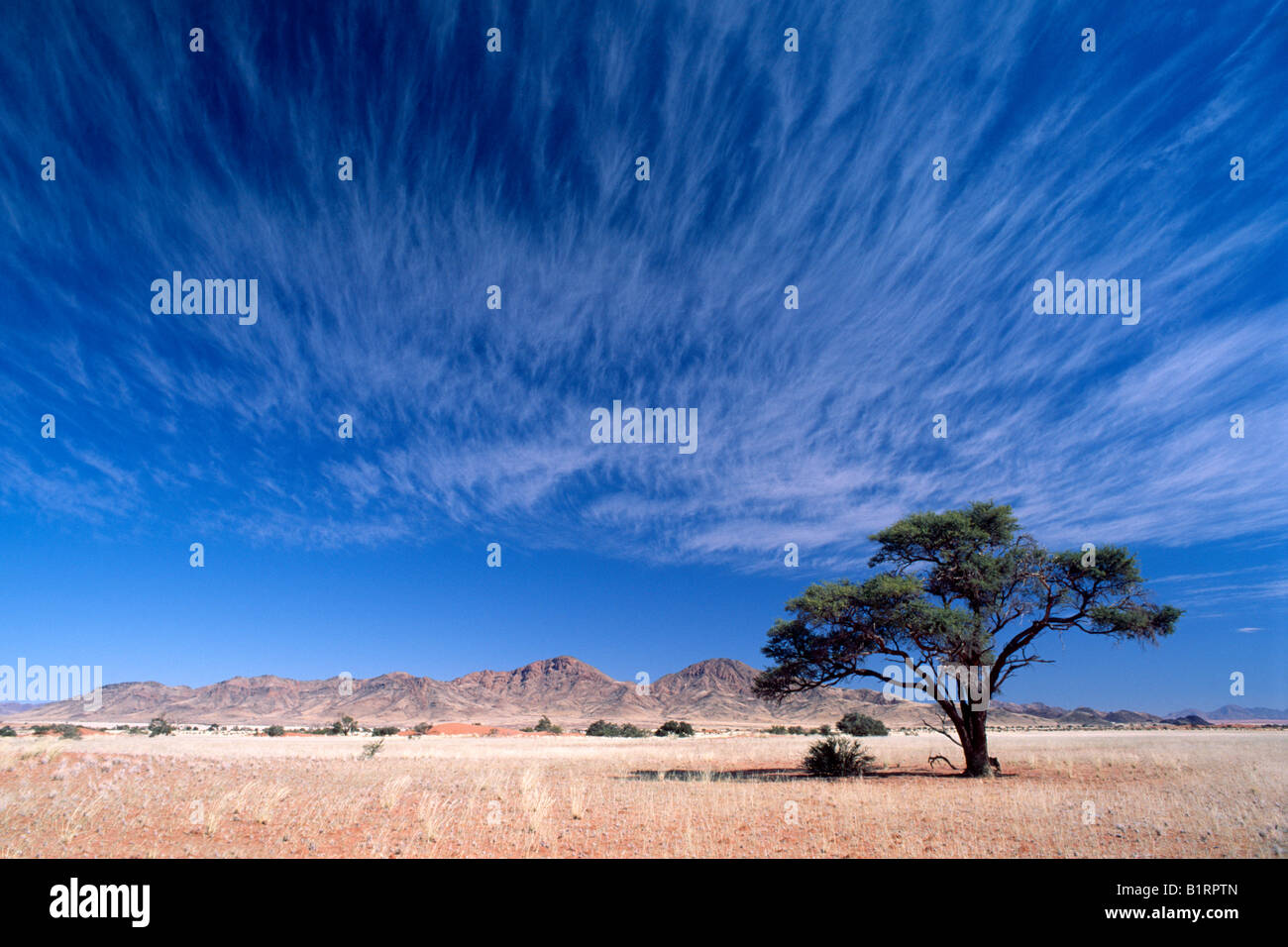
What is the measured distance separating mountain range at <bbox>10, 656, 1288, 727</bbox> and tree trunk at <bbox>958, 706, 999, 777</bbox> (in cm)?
9548

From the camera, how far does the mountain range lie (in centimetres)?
12200

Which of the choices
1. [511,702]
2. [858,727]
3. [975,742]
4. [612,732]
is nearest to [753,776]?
[975,742]

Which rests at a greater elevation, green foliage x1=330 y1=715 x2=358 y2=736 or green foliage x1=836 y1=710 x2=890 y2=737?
green foliage x1=836 y1=710 x2=890 y2=737

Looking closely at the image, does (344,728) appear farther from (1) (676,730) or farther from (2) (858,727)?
(2) (858,727)

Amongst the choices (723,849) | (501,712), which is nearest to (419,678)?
(501,712)

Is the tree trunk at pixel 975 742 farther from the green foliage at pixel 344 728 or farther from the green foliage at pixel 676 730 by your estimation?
the green foliage at pixel 344 728

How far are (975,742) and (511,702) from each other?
147885 millimetres

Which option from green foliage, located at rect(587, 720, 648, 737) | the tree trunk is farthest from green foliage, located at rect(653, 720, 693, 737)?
the tree trunk

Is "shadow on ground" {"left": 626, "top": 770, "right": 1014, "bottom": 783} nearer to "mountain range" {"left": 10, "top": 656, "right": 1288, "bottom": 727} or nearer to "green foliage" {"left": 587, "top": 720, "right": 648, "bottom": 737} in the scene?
"green foliage" {"left": 587, "top": 720, "right": 648, "bottom": 737}

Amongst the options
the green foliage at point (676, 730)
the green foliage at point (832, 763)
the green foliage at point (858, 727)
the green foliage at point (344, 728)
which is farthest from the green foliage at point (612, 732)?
the green foliage at point (832, 763)

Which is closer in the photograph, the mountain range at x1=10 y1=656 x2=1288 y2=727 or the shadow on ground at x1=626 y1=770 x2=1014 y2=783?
the shadow on ground at x1=626 y1=770 x2=1014 y2=783

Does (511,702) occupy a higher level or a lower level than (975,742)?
lower

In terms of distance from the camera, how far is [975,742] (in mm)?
19562
